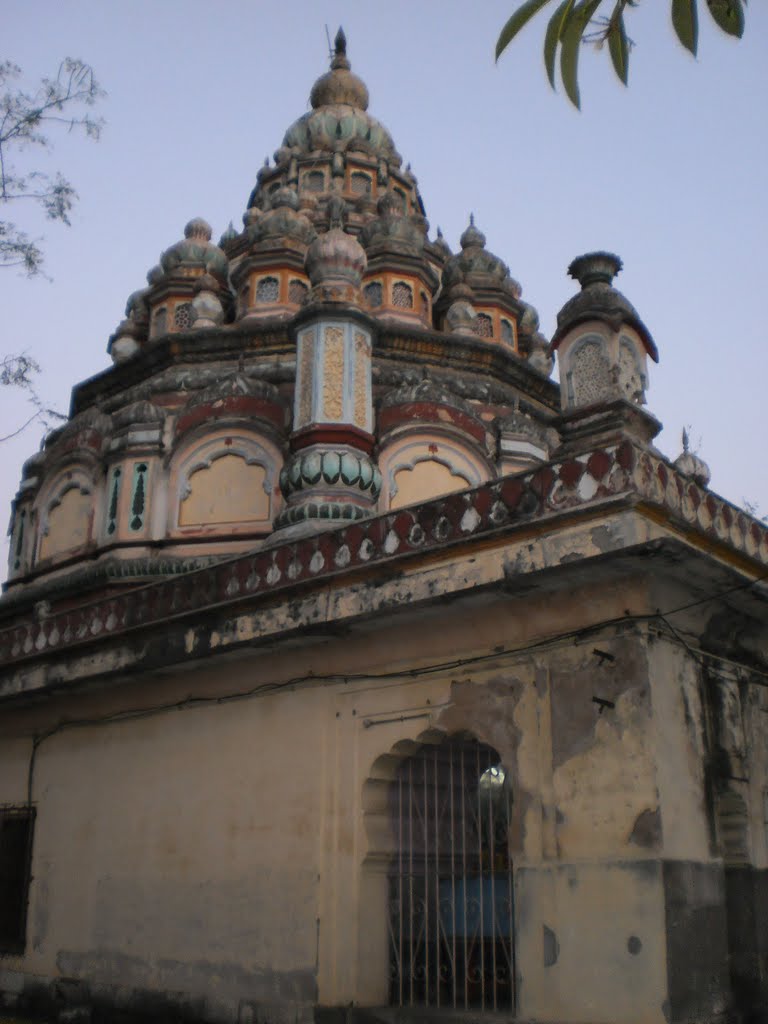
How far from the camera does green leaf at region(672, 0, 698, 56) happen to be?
139 inches

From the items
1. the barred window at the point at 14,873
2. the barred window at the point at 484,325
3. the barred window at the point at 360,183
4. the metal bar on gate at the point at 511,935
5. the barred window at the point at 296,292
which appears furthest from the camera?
the barred window at the point at 360,183

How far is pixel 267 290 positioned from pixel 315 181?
16.3 ft

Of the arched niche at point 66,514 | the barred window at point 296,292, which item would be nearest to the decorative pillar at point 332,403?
the barred window at point 296,292

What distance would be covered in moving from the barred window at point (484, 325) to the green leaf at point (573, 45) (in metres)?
13.6

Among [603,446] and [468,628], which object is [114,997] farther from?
[603,446]

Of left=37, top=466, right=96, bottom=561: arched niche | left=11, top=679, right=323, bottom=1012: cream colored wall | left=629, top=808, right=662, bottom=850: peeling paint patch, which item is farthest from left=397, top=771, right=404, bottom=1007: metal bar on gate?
left=37, top=466, right=96, bottom=561: arched niche

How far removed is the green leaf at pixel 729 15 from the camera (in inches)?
146

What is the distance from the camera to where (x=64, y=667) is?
1052 centimetres

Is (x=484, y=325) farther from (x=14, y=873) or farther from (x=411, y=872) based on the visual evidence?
(x=411, y=872)

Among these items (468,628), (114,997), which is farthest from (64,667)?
(468,628)

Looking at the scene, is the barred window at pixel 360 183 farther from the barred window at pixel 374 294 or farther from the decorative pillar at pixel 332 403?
the decorative pillar at pixel 332 403

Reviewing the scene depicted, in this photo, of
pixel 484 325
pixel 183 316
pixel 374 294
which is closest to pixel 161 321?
pixel 183 316

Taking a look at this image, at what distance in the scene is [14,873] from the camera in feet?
36.3

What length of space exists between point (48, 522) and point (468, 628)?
1017cm
